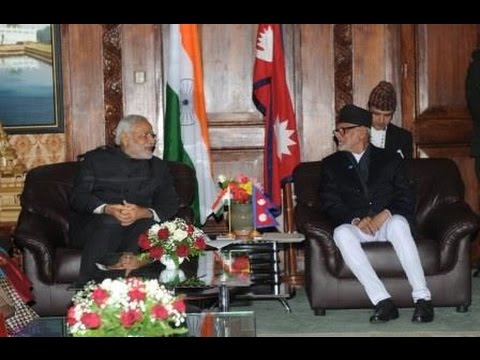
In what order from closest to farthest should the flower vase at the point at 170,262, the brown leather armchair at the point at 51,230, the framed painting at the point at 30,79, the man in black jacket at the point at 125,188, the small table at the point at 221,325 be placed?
1. the small table at the point at 221,325
2. the flower vase at the point at 170,262
3. the brown leather armchair at the point at 51,230
4. the man in black jacket at the point at 125,188
5. the framed painting at the point at 30,79

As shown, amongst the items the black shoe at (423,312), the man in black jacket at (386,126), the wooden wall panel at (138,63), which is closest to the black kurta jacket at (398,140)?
the man in black jacket at (386,126)

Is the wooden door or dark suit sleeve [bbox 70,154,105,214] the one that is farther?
the wooden door

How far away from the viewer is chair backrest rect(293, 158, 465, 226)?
6344 millimetres

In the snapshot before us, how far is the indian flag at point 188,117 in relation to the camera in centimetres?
707

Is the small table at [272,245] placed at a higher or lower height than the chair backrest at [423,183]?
lower

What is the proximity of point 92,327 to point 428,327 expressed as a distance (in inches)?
97.1

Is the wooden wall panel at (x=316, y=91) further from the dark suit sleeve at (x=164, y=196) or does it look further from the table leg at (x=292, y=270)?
the dark suit sleeve at (x=164, y=196)

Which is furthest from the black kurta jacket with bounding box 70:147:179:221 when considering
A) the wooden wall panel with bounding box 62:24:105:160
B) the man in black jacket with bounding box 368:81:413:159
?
the man in black jacket with bounding box 368:81:413:159

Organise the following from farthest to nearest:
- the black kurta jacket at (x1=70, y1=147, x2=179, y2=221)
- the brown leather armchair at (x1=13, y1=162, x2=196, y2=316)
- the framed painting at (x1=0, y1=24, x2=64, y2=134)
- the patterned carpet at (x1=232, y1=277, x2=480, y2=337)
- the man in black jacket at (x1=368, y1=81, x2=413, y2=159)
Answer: the framed painting at (x1=0, y1=24, x2=64, y2=134), the man in black jacket at (x1=368, y1=81, x2=413, y2=159), the black kurta jacket at (x1=70, y1=147, x2=179, y2=221), the brown leather armchair at (x1=13, y1=162, x2=196, y2=316), the patterned carpet at (x1=232, y1=277, x2=480, y2=337)

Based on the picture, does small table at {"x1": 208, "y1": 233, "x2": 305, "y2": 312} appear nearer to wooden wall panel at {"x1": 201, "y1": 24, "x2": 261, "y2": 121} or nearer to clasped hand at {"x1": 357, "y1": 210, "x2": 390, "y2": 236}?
clasped hand at {"x1": 357, "y1": 210, "x2": 390, "y2": 236}

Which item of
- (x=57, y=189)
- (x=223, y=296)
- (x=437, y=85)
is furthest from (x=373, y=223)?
(x=57, y=189)

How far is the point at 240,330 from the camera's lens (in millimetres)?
4121

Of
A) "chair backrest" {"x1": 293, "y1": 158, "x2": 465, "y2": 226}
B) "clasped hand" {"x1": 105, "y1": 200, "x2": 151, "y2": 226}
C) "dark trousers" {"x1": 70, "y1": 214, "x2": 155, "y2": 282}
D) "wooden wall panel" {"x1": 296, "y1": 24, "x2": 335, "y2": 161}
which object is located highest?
"wooden wall panel" {"x1": 296, "y1": 24, "x2": 335, "y2": 161}

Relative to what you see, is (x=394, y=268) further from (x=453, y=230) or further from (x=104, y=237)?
(x=104, y=237)
